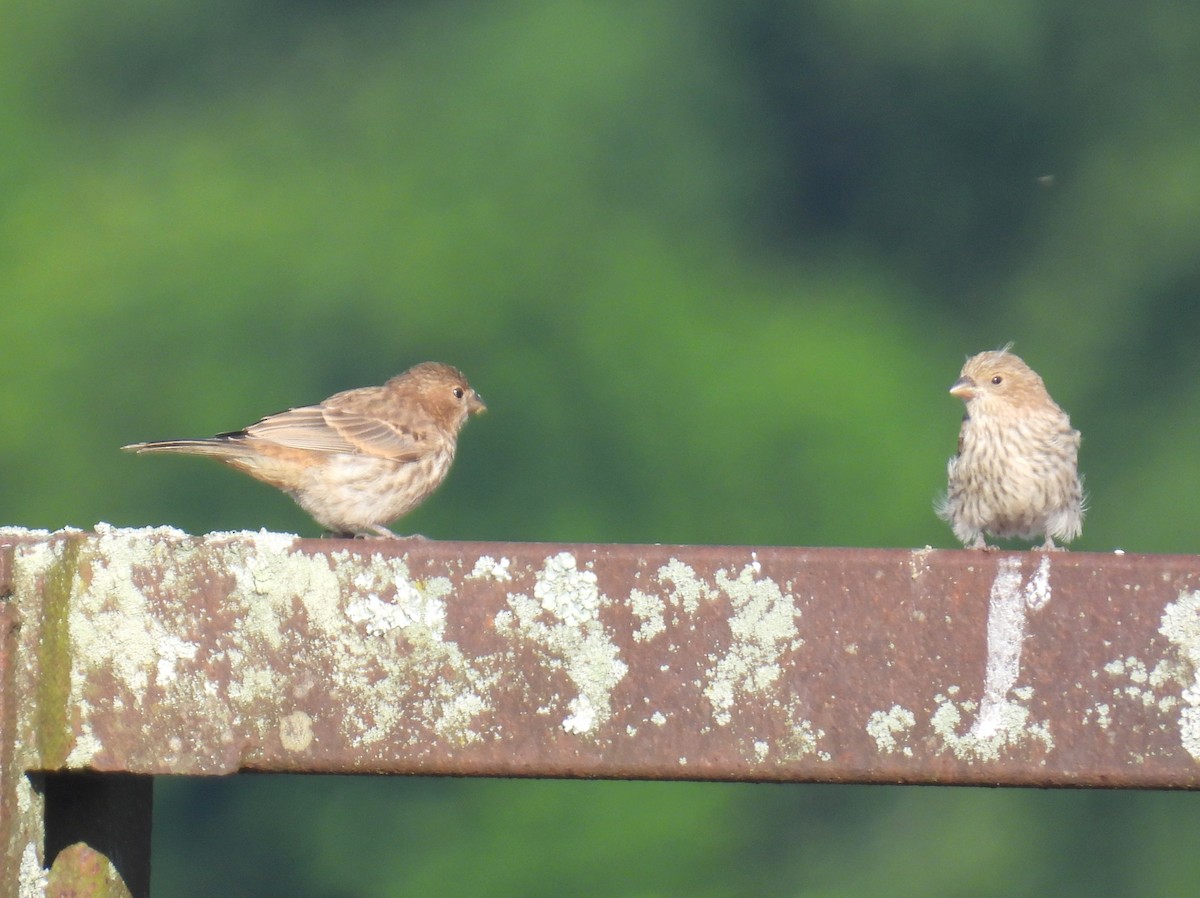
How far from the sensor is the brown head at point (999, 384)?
595cm

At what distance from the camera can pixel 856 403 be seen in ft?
32.2

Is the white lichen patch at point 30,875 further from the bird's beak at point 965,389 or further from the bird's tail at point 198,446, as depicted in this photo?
Answer: the bird's beak at point 965,389

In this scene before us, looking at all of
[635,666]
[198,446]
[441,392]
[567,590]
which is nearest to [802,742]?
[635,666]

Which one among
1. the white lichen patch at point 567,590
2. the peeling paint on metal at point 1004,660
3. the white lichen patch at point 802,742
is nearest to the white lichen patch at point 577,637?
the white lichen patch at point 567,590

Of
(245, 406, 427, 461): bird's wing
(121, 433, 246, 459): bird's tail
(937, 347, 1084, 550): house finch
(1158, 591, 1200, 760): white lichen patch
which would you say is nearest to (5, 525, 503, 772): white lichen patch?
(1158, 591, 1200, 760): white lichen patch

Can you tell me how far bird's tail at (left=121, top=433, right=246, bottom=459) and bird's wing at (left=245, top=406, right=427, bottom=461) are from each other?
145 mm

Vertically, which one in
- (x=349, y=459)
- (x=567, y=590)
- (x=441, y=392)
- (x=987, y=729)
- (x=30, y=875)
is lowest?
(x=30, y=875)

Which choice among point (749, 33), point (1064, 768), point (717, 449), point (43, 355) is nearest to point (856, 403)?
point (717, 449)

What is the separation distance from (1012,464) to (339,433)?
7.95 ft

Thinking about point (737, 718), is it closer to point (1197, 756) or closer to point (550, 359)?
point (1197, 756)

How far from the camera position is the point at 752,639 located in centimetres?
218

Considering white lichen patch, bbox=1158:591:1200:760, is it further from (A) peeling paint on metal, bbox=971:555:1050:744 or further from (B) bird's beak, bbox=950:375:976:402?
(B) bird's beak, bbox=950:375:976:402

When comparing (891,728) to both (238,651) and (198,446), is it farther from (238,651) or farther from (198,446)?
(198,446)

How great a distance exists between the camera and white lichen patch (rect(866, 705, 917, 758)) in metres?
2.17
